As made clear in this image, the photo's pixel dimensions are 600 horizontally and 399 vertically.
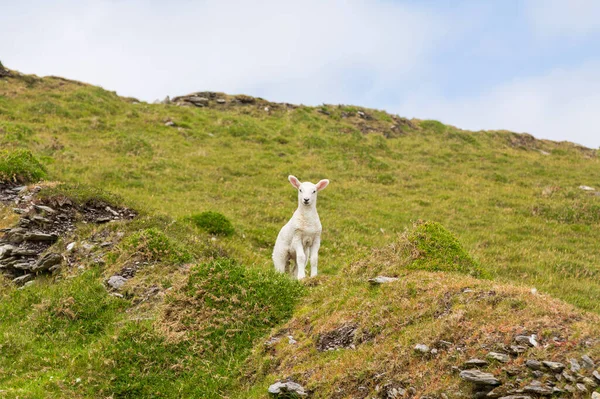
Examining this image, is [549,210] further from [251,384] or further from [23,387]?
[23,387]

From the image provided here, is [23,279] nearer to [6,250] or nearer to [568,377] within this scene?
[6,250]

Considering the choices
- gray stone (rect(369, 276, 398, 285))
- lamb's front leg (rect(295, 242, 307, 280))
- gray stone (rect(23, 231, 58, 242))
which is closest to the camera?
gray stone (rect(369, 276, 398, 285))

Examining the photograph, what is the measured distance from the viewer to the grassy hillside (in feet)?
27.6

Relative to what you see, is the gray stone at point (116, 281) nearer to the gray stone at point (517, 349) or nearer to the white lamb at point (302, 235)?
the white lamb at point (302, 235)

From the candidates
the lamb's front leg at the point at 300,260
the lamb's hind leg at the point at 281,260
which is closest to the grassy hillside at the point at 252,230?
the lamb's hind leg at the point at 281,260

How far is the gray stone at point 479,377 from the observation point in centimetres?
537

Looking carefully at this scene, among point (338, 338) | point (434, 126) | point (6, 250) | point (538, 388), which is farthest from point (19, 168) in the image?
point (434, 126)

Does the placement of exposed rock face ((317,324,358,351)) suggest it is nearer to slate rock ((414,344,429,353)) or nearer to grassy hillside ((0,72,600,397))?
grassy hillside ((0,72,600,397))

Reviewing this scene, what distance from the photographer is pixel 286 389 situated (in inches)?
278

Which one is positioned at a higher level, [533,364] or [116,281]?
[533,364]

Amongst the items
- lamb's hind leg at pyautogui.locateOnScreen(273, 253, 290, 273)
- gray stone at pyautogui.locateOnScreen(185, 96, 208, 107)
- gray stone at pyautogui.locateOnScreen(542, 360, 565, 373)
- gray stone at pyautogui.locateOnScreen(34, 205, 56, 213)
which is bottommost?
lamb's hind leg at pyautogui.locateOnScreen(273, 253, 290, 273)

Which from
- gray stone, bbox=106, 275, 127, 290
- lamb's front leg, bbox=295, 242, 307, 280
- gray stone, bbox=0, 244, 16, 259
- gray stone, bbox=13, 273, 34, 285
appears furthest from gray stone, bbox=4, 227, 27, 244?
lamb's front leg, bbox=295, 242, 307, 280

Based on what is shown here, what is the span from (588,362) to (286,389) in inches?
146

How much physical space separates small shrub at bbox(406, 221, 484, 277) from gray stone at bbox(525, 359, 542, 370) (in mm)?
4023
